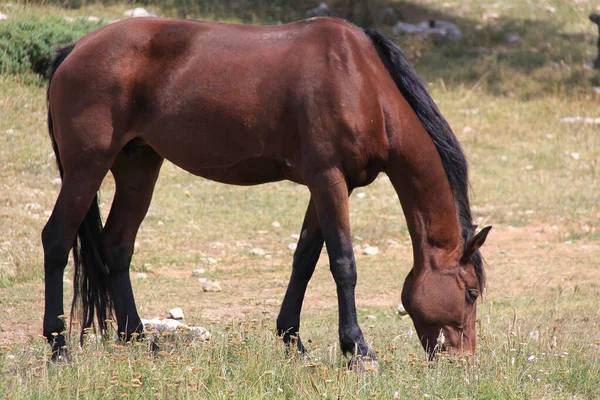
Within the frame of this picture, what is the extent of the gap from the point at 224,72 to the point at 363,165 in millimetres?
988

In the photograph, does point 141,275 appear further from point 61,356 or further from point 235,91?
point 235,91

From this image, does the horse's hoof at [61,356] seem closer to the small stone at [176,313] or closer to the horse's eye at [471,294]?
the small stone at [176,313]

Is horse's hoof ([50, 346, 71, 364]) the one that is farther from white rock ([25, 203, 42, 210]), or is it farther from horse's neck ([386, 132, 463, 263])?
white rock ([25, 203, 42, 210])

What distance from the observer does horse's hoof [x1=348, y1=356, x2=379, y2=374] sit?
14.3 feet

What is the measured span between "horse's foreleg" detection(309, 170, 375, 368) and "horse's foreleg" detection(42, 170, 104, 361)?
1.37 metres

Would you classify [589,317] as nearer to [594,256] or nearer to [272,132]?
[594,256]

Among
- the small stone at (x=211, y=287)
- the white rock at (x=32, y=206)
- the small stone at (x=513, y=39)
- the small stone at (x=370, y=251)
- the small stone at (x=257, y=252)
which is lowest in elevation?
the small stone at (x=370, y=251)

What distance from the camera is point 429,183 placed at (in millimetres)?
4672

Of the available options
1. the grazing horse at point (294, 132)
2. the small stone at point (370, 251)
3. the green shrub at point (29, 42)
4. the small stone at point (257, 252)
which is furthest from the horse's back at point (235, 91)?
the green shrub at point (29, 42)

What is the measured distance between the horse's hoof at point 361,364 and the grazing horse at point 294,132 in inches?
1.8

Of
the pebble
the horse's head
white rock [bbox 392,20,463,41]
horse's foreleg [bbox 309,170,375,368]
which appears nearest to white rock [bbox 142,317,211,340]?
horse's foreleg [bbox 309,170,375,368]

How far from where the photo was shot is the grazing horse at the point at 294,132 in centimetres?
461

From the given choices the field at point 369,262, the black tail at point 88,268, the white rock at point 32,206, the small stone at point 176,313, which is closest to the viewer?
the field at point 369,262

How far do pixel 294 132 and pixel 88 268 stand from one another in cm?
166
